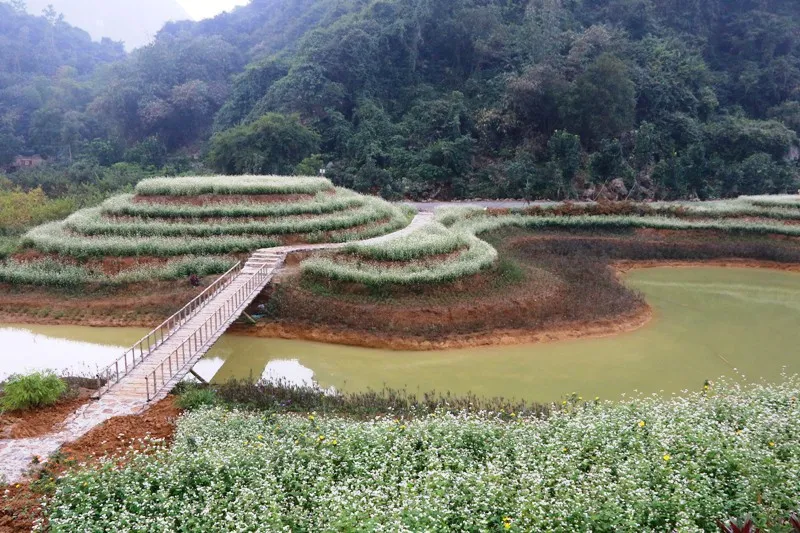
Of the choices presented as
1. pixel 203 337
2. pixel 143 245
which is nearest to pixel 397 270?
pixel 203 337

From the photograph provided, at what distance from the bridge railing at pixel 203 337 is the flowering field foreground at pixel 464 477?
8.29 ft

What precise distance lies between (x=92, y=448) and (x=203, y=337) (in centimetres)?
462

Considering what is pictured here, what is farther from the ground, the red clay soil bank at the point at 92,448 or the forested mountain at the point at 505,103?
the forested mountain at the point at 505,103

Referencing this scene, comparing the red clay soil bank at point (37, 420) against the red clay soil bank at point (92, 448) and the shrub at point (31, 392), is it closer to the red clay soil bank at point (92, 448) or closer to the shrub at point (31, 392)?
the shrub at point (31, 392)

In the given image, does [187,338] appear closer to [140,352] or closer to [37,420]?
[140,352]

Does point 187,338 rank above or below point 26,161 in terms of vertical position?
below

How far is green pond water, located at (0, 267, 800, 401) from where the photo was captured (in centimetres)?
1392

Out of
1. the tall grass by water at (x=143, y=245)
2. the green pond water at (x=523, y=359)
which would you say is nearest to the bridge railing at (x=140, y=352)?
the green pond water at (x=523, y=359)

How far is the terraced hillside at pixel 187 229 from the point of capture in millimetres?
20484

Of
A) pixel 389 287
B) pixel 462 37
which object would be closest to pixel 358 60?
pixel 462 37

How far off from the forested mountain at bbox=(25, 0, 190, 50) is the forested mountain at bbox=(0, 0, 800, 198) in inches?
3213

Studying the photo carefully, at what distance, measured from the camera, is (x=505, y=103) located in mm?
42875

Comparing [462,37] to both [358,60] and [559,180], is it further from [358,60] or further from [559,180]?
[559,180]

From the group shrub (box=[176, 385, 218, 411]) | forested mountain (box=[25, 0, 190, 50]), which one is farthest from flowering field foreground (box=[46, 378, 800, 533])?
forested mountain (box=[25, 0, 190, 50])
